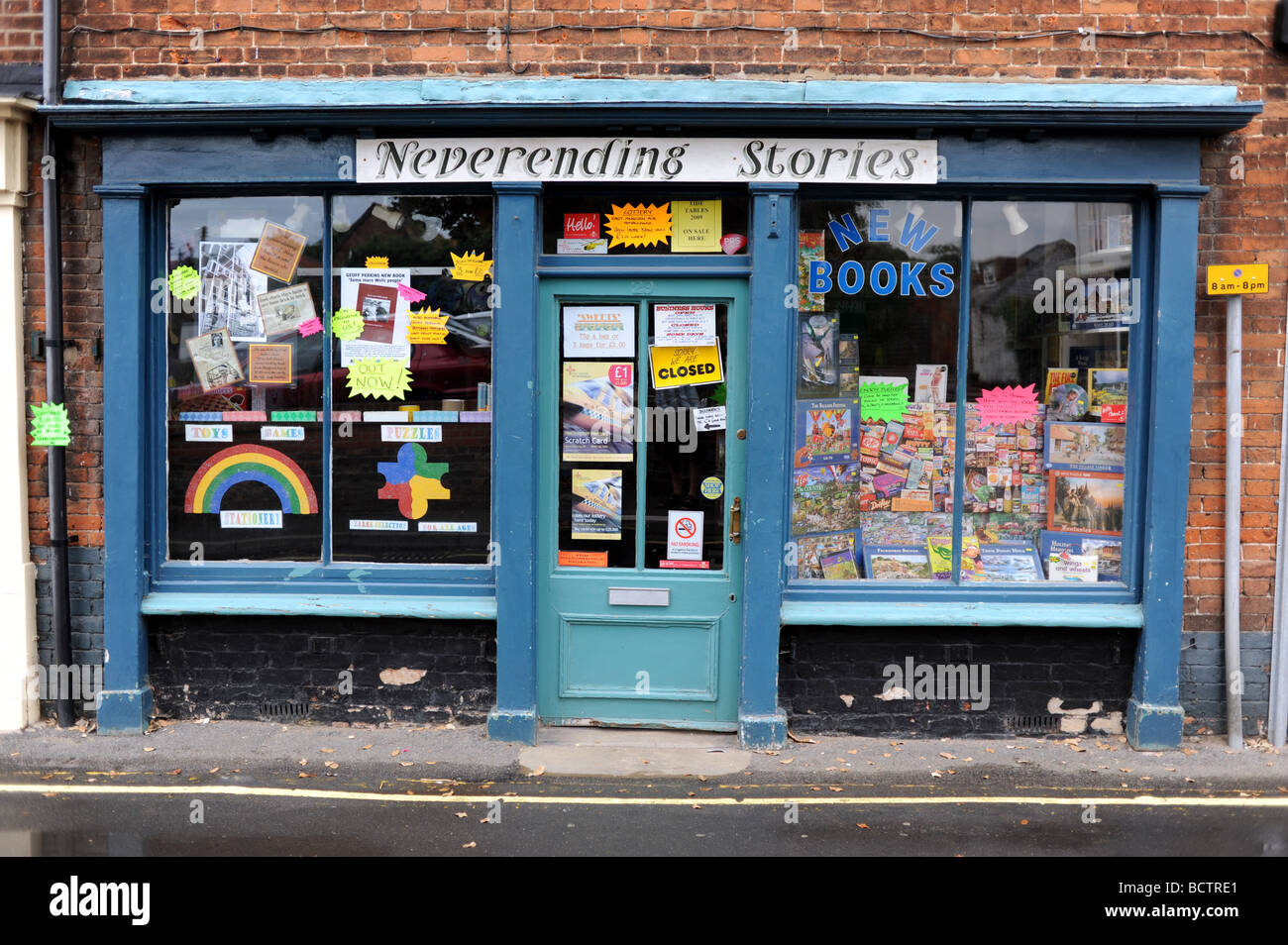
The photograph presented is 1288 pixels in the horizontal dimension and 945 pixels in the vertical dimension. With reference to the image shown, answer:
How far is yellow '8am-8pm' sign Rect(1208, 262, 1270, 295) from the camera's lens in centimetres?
625

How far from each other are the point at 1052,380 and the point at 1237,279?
117cm

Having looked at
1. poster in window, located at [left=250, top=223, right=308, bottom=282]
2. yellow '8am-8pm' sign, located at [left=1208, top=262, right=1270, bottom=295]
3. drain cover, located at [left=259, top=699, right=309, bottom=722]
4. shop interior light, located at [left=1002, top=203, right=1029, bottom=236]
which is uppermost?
shop interior light, located at [left=1002, top=203, right=1029, bottom=236]

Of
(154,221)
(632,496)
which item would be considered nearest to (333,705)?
(632,496)

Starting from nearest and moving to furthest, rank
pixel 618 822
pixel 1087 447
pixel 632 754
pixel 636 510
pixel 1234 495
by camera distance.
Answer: pixel 618 822
pixel 632 754
pixel 1234 495
pixel 636 510
pixel 1087 447

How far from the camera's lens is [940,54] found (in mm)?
6434

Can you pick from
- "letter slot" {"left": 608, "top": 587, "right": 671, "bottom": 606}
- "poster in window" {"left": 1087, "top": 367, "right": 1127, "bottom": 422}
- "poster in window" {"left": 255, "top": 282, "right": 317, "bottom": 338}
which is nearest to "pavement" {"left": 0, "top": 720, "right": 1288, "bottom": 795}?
"letter slot" {"left": 608, "top": 587, "right": 671, "bottom": 606}

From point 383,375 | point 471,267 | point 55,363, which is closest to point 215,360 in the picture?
point 55,363

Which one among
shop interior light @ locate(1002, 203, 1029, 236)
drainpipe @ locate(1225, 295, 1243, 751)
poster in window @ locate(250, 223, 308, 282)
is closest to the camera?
drainpipe @ locate(1225, 295, 1243, 751)

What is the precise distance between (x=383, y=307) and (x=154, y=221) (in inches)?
60.5

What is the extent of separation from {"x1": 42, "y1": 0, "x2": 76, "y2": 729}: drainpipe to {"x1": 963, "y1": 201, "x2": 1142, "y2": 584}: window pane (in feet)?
18.7

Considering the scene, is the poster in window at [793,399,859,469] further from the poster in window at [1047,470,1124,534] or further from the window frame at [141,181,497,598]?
the window frame at [141,181,497,598]

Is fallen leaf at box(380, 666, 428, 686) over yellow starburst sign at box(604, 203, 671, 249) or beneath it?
beneath

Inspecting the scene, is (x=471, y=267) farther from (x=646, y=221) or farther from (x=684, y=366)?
(x=684, y=366)

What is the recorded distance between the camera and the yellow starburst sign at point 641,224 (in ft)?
21.4
